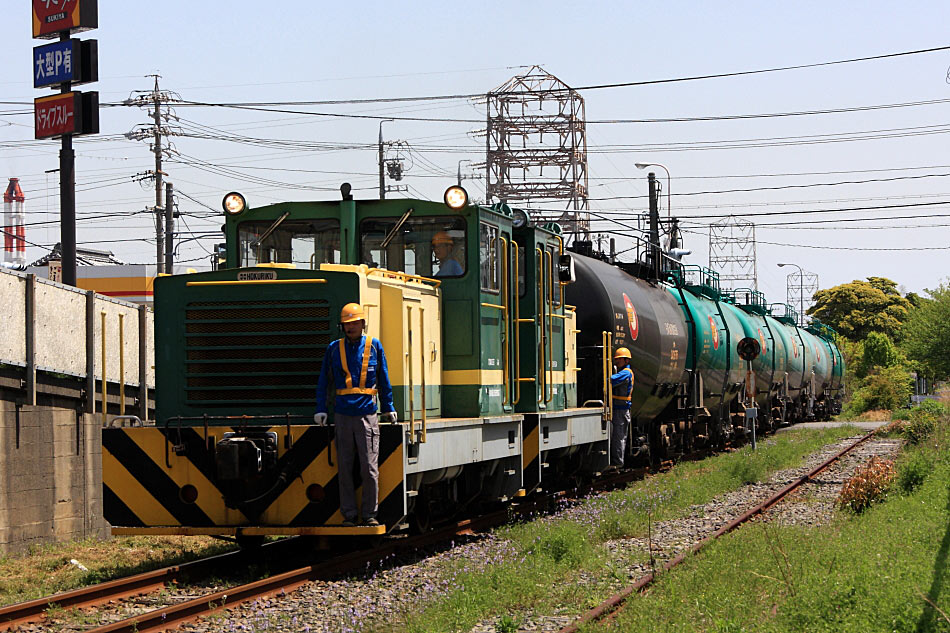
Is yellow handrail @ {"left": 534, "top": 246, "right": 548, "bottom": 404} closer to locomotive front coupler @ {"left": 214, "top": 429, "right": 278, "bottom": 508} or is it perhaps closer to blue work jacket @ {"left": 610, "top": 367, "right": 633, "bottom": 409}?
blue work jacket @ {"left": 610, "top": 367, "right": 633, "bottom": 409}

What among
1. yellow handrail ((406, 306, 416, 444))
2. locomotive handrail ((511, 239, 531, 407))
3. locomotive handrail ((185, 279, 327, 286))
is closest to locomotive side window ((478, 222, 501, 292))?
locomotive handrail ((511, 239, 531, 407))

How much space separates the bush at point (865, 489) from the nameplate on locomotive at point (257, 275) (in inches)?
298

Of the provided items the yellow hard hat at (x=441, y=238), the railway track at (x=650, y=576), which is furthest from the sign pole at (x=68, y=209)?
the railway track at (x=650, y=576)

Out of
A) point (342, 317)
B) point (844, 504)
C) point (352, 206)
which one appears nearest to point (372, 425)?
point (342, 317)

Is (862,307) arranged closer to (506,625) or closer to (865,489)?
(865,489)

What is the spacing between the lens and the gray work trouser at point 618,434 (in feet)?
53.8

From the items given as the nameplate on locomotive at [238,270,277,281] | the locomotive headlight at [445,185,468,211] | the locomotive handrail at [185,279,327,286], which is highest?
the locomotive headlight at [445,185,468,211]

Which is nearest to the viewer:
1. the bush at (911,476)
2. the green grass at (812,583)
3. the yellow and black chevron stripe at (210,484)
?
the green grass at (812,583)

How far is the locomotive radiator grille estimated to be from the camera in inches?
371

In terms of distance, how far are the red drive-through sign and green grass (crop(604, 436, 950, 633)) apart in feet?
43.1

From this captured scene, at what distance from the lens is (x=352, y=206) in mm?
10602

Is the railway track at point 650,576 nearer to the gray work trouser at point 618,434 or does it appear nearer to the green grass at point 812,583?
the green grass at point 812,583

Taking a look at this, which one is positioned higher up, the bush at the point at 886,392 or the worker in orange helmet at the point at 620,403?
the worker in orange helmet at the point at 620,403

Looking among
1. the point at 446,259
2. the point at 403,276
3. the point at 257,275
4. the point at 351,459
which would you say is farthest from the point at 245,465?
the point at 446,259
